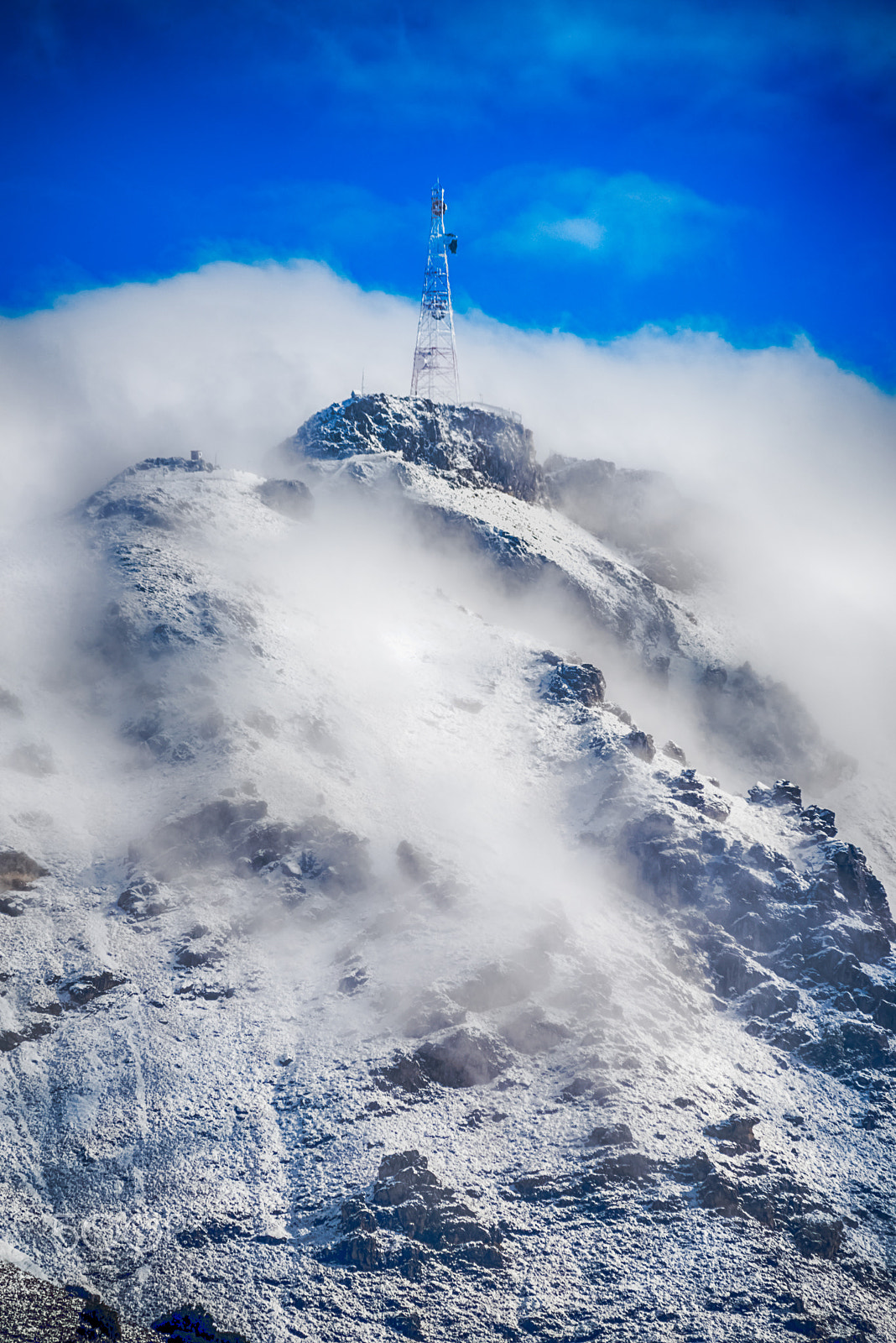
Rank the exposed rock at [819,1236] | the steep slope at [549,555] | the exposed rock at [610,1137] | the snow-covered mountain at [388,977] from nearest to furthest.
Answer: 1. the snow-covered mountain at [388,977]
2. the exposed rock at [819,1236]
3. the exposed rock at [610,1137]
4. the steep slope at [549,555]

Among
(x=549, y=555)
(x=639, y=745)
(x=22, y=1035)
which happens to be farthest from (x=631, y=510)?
(x=22, y=1035)

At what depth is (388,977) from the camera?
63.2 meters

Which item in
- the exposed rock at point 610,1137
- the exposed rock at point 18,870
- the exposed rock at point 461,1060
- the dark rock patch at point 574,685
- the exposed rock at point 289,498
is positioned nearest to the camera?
the exposed rock at point 610,1137

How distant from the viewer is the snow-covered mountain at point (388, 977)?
47094 mm

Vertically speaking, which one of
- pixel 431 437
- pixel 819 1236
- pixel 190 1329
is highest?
pixel 431 437

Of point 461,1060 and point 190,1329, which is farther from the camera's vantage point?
point 461,1060

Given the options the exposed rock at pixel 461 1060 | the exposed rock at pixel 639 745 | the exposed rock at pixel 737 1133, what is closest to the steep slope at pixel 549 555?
the exposed rock at pixel 639 745

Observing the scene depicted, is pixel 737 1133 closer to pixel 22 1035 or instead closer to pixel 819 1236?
pixel 819 1236

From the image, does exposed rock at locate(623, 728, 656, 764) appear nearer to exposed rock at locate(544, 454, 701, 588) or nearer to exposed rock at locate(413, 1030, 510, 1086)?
exposed rock at locate(413, 1030, 510, 1086)

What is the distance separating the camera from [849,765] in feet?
399

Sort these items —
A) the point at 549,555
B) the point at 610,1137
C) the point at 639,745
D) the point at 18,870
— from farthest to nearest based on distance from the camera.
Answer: the point at 549,555 → the point at 639,745 → the point at 18,870 → the point at 610,1137

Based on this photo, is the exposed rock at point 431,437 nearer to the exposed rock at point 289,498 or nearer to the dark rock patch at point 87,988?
the exposed rock at point 289,498

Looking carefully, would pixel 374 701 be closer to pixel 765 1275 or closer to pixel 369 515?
pixel 369 515

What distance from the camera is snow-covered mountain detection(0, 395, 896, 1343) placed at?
47.1 meters
